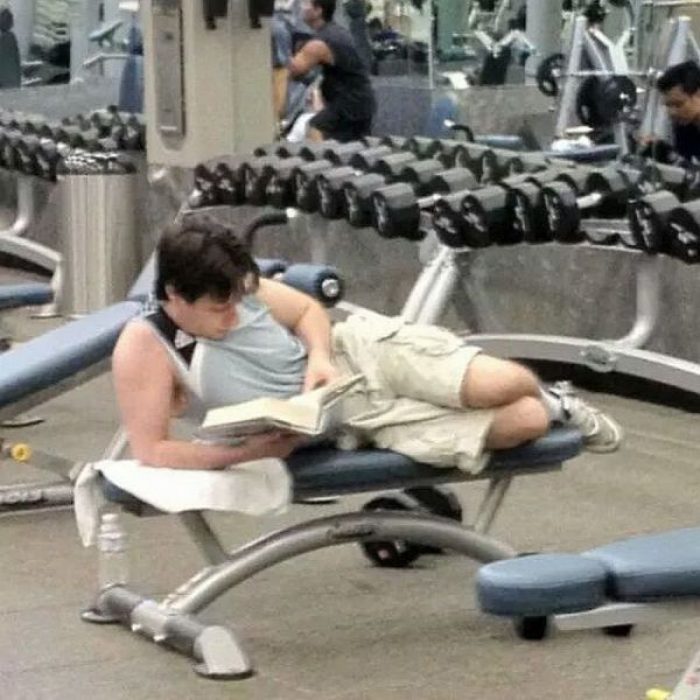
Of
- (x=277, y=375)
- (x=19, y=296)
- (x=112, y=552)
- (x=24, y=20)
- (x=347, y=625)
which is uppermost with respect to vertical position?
(x=24, y=20)

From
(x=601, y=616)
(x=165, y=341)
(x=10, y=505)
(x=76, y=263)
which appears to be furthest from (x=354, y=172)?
(x=601, y=616)

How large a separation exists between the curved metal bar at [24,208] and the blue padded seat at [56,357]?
4940 millimetres

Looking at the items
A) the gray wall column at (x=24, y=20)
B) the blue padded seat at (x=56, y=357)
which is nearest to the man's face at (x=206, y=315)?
the blue padded seat at (x=56, y=357)

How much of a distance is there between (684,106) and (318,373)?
3411 millimetres

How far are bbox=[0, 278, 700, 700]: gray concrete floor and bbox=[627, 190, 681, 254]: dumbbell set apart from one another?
858 mm

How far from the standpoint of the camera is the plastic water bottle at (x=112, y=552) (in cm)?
340

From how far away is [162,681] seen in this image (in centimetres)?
321

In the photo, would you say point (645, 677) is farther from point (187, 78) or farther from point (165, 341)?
point (187, 78)

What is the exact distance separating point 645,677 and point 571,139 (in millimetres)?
5059

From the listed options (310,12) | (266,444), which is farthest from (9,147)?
(266,444)

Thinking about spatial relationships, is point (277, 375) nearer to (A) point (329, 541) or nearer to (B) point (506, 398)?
(A) point (329, 541)

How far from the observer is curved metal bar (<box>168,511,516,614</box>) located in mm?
3297

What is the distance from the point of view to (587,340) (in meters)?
5.96

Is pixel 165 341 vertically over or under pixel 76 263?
over
